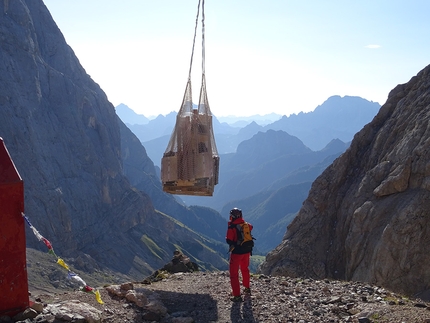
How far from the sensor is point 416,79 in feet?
88.4

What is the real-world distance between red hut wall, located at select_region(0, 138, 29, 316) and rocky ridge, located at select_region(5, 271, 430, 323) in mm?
268

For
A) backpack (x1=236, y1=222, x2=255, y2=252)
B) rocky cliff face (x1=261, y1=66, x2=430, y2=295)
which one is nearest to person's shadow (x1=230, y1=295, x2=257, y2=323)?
backpack (x1=236, y1=222, x2=255, y2=252)

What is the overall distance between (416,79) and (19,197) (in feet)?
81.9

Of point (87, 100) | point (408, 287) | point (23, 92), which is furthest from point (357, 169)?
point (87, 100)

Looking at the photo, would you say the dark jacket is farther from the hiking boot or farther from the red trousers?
the hiking boot

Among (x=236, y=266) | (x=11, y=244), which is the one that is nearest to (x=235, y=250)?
(x=236, y=266)

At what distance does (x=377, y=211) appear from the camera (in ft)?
71.6

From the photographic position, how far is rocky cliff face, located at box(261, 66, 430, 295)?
19438 millimetres

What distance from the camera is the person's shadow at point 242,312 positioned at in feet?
29.7

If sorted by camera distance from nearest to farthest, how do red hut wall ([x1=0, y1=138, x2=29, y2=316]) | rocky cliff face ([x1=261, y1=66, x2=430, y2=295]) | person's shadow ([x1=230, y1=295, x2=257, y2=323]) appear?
red hut wall ([x1=0, y1=138, x2=29, y2=316])
person's shadow ([x1=230, y1=295, x2=257, y2=323])
rocky cliff face ([x1=261, y1=66, x2=430, y2=295])

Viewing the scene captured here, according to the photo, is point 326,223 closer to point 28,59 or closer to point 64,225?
point 64,225

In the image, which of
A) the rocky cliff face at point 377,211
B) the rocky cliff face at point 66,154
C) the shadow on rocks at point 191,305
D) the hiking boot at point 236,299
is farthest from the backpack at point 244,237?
the rocky cliff face at point 66,154

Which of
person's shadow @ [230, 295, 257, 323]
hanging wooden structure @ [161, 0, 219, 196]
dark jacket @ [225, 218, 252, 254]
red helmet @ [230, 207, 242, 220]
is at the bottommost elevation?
person's shadow @ [230, 295, 257, 323]

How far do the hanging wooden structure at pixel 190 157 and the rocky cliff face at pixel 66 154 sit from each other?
8921cm
